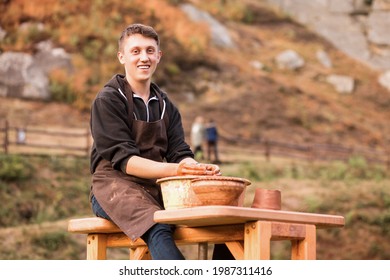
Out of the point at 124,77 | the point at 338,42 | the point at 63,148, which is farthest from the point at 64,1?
the point at 124,77

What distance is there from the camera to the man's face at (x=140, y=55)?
5328 mm

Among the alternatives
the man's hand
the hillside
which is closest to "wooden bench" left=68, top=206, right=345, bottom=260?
the man's hand

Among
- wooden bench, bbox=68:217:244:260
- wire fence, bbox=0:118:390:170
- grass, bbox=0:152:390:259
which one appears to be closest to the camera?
wooden bench, bbox=68:217:244:260

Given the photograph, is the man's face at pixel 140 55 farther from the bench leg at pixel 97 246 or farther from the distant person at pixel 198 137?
the distant person at pixel 198 137

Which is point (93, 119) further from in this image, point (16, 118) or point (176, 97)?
point (176, 97)

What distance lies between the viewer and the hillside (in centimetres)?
2819

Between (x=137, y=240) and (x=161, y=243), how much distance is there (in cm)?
40

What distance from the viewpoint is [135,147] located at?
5277mm

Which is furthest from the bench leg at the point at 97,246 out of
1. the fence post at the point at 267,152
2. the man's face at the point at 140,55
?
the fence post at the point at 267,152

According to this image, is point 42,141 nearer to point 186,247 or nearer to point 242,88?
point 186,247

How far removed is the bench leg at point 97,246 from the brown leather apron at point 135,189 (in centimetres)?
33

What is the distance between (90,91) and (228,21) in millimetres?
11281

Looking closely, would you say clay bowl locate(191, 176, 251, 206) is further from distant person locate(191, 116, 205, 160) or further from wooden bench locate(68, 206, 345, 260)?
distant person locate(191, 116, 205, 160)
